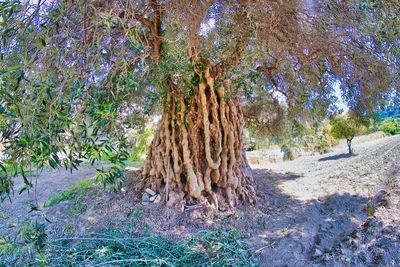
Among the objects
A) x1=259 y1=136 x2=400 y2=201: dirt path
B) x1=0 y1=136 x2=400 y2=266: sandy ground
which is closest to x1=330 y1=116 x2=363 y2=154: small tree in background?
x1=259 y1=136 x2=400 y2=201: dirt path

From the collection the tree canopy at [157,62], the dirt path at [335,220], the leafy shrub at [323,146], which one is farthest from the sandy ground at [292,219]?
the leafy shrub at [323,146]

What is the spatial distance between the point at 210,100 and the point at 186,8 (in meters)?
1.77

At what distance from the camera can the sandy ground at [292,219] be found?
10.6ft

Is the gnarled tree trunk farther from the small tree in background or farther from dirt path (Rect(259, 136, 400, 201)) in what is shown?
the small tree in background

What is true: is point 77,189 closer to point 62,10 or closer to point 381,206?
point 62,10

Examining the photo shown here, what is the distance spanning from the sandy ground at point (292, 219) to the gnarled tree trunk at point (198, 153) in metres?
0.30

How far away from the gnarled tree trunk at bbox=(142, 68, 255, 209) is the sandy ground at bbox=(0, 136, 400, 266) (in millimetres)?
303

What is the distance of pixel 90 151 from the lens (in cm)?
179

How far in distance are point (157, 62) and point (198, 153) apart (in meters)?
1.63

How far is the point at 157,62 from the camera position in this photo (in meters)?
3.58

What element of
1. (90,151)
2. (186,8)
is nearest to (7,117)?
(90,151)

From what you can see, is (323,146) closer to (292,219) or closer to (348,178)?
(348,178)

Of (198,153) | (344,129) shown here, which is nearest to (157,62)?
(198,153)

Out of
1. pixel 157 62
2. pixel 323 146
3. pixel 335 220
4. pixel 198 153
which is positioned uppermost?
pixel 157 62
